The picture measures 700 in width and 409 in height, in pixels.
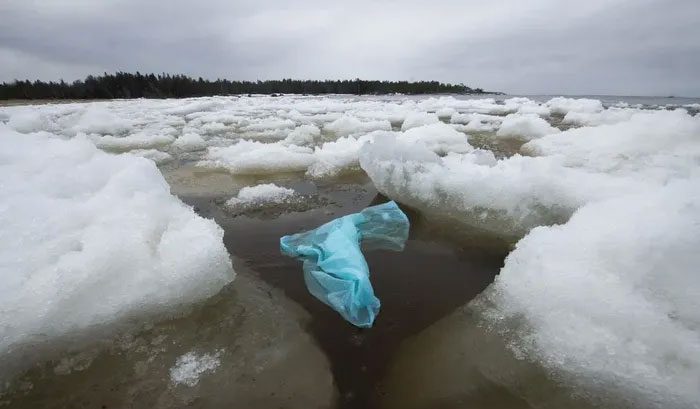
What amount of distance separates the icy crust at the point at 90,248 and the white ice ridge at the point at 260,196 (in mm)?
1085

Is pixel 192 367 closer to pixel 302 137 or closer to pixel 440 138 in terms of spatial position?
pixel 440 138

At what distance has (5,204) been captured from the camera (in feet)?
7.10

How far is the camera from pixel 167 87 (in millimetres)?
33906

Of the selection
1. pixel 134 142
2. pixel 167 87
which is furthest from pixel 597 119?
pixel 167 87

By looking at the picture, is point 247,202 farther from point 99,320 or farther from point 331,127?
point 331,127

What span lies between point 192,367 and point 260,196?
2.35 m

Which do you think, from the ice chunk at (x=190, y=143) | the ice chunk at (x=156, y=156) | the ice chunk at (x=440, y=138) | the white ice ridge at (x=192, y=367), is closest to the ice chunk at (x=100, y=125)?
the ice chunk at (x=190, y=143)

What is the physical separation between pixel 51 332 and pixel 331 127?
850 cm

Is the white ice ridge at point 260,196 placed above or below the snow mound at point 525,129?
below

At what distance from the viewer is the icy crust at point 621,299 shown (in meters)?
1.51

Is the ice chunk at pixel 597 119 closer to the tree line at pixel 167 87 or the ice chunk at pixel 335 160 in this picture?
the ice chunk at pixel 335 160

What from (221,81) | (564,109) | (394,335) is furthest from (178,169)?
(221,81)

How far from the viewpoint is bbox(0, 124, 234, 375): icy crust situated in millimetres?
1781

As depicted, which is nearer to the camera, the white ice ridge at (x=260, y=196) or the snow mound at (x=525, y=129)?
the white ice ridge at (x=260, y=196)
